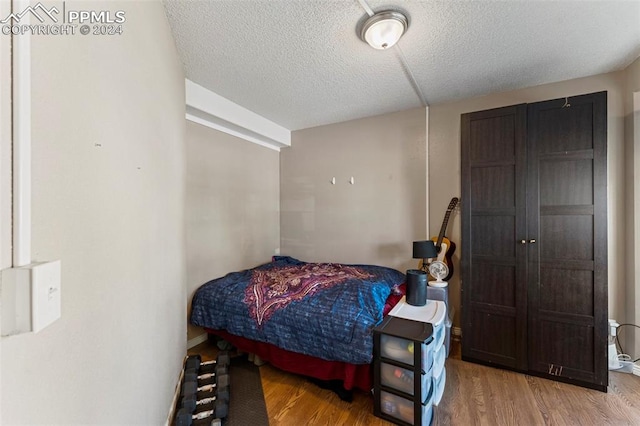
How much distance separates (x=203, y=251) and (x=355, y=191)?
1.96 meters

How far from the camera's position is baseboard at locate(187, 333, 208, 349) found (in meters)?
2.67

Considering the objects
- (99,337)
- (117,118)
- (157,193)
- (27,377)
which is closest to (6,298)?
(27,377)

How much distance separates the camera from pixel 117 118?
3.22 ft

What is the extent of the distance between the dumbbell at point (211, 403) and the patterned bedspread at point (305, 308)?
50cm

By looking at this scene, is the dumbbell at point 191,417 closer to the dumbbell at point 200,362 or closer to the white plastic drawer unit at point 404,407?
the dumbbell at point 200,362

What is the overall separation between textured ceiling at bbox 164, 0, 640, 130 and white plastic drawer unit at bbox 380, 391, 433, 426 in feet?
7.83

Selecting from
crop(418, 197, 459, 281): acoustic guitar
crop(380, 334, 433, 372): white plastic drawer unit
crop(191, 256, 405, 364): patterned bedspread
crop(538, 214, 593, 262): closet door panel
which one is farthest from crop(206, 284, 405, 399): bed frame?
crop(538, 214, 593, 262): closet door panel

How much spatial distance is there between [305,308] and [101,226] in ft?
4.99

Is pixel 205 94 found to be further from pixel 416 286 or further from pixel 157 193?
pixel 416 286

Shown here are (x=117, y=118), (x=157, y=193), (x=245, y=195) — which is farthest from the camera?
(x=245, y=195)

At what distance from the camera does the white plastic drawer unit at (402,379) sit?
1603 millimetres

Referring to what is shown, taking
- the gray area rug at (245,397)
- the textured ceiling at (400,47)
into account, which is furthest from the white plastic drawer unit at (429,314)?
the textured ceiling at (400,47)

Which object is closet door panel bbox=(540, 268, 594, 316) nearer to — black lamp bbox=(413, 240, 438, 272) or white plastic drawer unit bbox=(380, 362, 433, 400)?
black lamp bbox=(413, 240, 438, 272)

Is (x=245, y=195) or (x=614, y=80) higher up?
(x=614, y=80)
